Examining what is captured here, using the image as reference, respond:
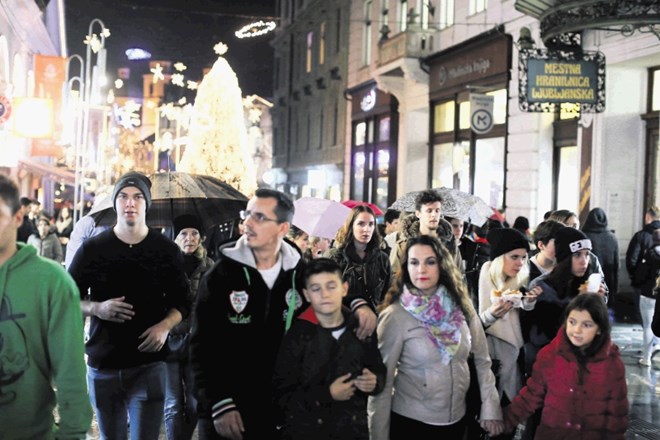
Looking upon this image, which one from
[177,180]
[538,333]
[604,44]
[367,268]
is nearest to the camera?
[538,333]

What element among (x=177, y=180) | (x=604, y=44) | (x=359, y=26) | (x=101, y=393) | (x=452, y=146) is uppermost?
(x=359, y=26)

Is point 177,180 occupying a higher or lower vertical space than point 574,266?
higher

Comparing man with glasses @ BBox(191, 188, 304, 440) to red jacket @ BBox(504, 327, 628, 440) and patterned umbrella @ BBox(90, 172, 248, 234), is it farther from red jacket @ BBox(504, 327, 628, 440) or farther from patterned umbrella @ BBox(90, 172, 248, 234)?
patterned umbrella @ BBox(90, 172, 248, 234)

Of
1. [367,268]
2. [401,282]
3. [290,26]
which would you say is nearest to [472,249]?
[367,268]

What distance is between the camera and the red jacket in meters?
4.97

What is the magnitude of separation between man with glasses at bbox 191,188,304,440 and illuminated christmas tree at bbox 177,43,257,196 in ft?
82.6

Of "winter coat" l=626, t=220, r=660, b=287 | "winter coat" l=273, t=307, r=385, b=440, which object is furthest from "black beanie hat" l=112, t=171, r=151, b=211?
"winter coat" l=626, t=220, r=660, b=287

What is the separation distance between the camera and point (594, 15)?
42.1ft

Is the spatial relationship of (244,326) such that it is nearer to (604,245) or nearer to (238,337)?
(238,337)

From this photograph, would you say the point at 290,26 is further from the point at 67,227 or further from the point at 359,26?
the point at 67,227

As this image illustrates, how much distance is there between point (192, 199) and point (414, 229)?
222 centimetres

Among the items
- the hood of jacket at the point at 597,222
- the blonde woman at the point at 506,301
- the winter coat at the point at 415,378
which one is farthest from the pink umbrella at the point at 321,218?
the hood of jacket at the point at 597,222

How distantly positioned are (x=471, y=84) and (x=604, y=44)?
6182 millimetres

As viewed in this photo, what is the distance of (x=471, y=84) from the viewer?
2206cm
